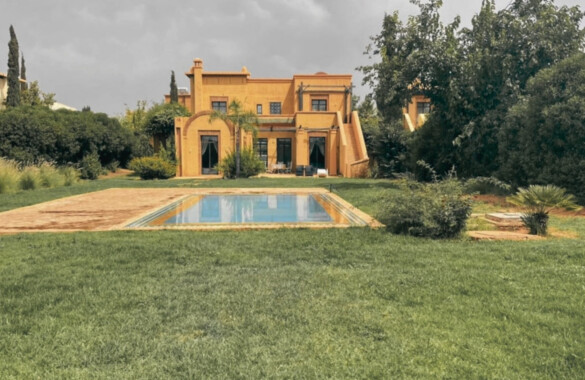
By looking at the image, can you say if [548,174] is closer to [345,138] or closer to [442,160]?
[442,160]

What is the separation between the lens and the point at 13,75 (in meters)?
33.2

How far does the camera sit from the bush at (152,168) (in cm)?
2356

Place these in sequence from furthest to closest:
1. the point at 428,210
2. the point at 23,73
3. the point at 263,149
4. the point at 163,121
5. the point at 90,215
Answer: the point at 23,73, the point at 163,121, the point at 263,149, the point at 90,215, the point at 428,210

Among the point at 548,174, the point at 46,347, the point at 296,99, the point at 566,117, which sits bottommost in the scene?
the point at 46,347

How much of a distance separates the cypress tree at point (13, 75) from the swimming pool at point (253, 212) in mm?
27847

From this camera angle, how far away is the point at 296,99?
→ 32.0 meters

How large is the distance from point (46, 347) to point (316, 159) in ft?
85.1

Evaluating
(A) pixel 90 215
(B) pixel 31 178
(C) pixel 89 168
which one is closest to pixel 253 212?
(A) pixel 90 215

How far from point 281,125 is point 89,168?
13000 millimetres

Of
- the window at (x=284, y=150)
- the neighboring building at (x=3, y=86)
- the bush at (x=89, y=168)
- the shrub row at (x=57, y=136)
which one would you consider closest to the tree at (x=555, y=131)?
the window at (x=284, y=150)

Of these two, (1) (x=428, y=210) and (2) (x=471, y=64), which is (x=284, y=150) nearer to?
(2) (x=471, y=64)

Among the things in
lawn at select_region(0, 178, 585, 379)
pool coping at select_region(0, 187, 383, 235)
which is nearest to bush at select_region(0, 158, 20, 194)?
pool coping at select_region(0, 187, 383, 235)

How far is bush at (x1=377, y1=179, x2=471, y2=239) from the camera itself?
261 inches

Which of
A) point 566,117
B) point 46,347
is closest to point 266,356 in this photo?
point 46,347
